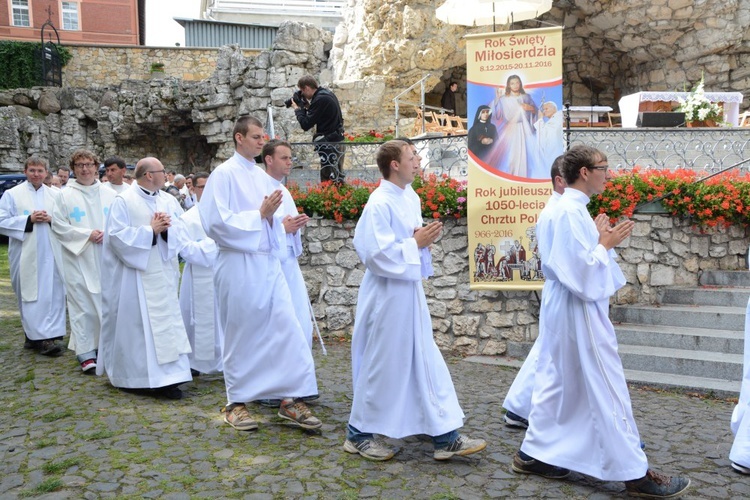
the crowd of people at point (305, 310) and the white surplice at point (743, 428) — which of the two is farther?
the white surplice at point (743, 428)

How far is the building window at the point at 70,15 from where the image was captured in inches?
1283

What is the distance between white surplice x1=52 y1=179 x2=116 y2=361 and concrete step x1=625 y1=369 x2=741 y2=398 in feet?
17.2

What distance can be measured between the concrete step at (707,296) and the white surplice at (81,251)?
618cm

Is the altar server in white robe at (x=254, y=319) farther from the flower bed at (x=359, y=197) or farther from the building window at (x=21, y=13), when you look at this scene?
the building window at (x=21, y=13)

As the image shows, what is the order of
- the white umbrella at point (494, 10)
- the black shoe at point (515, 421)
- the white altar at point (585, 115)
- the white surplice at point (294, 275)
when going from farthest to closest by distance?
1. the white altar at point (585, 115)
2. the white umbrella at point (494, 10)
3. the white surplice at point (294, 275)
4. the black shoe at point (515, 421)

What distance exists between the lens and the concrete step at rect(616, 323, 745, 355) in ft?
22.5

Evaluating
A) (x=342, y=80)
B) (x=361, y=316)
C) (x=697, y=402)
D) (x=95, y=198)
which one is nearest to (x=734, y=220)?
(x=697, y=402)

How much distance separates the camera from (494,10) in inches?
370

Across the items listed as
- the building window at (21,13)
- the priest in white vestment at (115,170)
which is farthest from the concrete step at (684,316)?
the building window at (21,13)

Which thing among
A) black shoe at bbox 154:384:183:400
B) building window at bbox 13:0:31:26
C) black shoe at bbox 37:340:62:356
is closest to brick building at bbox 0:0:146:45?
building window at bbox 13:0:31:26

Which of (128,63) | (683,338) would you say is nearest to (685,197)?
(683,338)

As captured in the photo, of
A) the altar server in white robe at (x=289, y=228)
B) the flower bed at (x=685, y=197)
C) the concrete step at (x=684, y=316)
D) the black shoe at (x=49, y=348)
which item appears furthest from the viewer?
the flower bed at (x=685, y=197)

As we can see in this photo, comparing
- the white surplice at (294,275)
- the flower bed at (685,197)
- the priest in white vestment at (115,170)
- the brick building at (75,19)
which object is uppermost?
the brick building at (75,19)

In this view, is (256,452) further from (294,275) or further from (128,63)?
(128,63)
